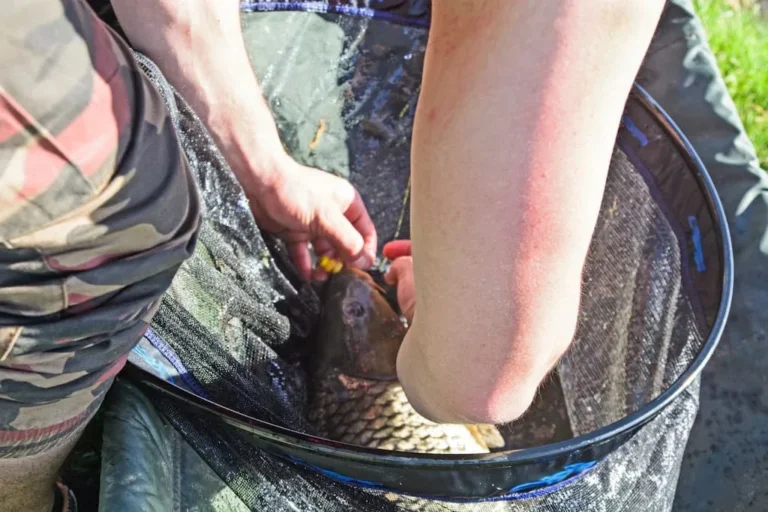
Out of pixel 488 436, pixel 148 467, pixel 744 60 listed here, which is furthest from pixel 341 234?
pixel 744 60

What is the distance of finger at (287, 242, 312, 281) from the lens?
1.23 metres

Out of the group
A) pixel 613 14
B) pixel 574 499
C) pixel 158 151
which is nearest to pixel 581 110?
pixel 613 14

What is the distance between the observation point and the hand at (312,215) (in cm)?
109

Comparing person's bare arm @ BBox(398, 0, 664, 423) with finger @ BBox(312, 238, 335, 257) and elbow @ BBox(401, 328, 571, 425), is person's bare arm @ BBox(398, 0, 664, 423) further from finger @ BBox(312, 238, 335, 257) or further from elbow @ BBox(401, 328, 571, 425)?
finger @ BBox(312, 238, 335, 257)

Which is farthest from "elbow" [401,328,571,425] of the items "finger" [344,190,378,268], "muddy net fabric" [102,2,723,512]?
"finger" [344,190,378,268]

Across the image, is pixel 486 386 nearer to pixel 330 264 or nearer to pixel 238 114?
pixel 238 114

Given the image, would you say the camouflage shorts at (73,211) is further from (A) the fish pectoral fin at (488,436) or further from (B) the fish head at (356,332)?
(A) the fish pectoral fin at (488,436)

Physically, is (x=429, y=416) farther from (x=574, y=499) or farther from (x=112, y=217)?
(x=112, y=217)

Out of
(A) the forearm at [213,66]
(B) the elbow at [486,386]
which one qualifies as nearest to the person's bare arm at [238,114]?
(A) the forearm at [213,66]

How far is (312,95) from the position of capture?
1406 millimetres

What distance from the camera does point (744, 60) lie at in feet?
6.21

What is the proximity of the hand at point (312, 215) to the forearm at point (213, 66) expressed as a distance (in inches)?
1.3

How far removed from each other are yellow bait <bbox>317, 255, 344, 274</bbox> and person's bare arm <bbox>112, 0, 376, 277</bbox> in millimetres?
35

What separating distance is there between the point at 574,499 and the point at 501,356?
1.12ft
